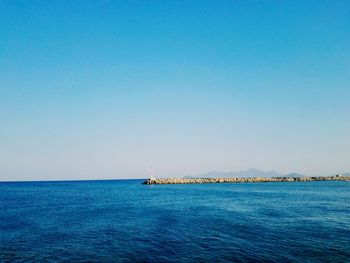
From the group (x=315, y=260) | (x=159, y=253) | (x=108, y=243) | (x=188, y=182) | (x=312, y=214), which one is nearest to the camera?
(x=315, y=260)

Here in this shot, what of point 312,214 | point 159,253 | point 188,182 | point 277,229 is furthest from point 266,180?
point 159,253

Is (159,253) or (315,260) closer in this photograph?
(315,260)

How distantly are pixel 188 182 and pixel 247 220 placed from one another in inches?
5407

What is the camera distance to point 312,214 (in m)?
42.2

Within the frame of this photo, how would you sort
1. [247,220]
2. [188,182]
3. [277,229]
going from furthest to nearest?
[188,182], [247,220], [277,229]

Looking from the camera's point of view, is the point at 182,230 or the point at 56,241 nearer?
the point at 56,241

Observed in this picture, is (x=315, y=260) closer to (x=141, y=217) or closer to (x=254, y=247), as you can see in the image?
(x=254, y=247)

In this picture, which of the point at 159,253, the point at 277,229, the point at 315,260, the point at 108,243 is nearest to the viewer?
the point at 315,260

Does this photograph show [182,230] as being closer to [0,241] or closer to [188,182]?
[0,241]

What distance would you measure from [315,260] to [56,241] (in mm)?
21675

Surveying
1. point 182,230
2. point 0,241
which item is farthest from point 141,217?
A: point 0,241

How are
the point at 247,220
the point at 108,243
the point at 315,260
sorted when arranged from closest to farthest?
the point at 315,260, the point at 108,243, the point at 247,220

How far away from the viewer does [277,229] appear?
105 ft

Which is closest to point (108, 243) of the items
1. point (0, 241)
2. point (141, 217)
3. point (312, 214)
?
point (0, 241)
